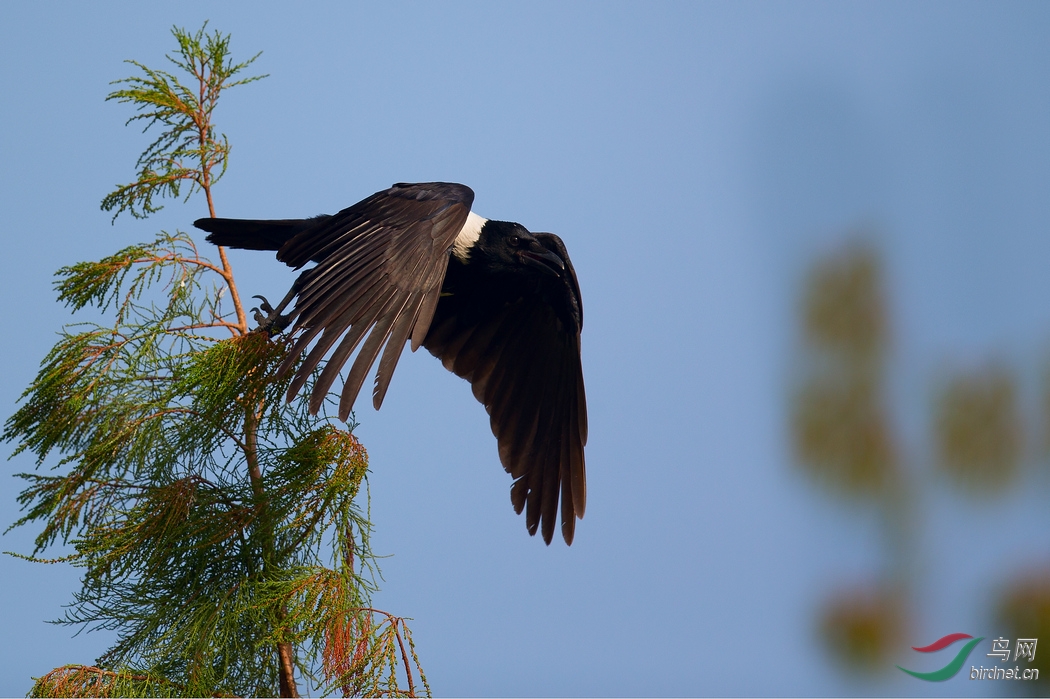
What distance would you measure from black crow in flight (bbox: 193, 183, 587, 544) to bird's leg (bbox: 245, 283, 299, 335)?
0.4 inches

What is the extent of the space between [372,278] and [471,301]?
62.9 inches

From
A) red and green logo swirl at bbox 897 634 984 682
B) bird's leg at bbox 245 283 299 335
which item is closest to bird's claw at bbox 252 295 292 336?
bird's leg at bbox 245 283 299 335

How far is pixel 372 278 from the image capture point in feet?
11.2

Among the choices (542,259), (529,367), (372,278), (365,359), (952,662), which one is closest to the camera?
(952,662)

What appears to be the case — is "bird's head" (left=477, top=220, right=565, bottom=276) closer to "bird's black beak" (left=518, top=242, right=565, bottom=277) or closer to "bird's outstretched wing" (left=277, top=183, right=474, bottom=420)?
"bird's black beak" (left=518, top=242, right=565, bottom=277)

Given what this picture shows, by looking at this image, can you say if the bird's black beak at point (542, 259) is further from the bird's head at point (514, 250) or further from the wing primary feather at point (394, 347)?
the wing primary feather at point (394, 347)

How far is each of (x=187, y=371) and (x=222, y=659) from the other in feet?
3.34

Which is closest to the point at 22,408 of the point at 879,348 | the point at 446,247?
the point at 446,247

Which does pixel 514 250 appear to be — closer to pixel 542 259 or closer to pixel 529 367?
pixel 542 259

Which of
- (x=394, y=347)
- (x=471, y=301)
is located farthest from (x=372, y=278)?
(x=471, y=301)

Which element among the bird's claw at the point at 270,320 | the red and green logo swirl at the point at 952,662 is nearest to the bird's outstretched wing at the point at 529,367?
the bird's claw at the point at 270,320

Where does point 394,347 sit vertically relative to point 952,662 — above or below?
above

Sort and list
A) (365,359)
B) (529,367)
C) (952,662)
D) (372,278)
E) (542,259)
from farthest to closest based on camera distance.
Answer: (529,367) → (542,259) → (372,278) → (365,359) → (952,662)

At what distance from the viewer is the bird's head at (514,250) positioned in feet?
15.5
